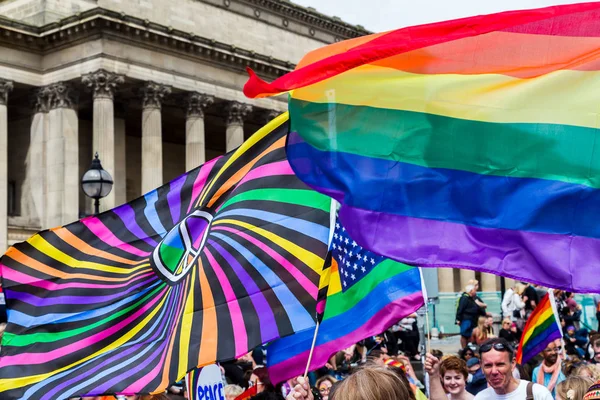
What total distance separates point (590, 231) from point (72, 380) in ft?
14.9

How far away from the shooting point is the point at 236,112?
158ft

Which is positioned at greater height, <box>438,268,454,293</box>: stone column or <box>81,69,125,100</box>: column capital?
<box>81,69,125,100</box>: column capital

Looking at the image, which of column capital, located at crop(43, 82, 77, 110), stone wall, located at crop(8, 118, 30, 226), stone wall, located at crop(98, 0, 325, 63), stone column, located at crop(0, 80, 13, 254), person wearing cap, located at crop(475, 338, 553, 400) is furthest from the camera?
stone wall, located at crop(98, 0, 325, 63)

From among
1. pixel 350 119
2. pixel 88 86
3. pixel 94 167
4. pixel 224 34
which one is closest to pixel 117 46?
pixel 88 86

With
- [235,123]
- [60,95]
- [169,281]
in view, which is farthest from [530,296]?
[235,123]

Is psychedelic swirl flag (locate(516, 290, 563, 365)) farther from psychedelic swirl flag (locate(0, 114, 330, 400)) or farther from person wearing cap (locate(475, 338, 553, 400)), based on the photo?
psychedelic swirl flag (locate(0, 114, 330, 400))

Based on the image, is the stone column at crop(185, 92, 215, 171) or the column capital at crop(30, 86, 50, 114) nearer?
the column capital at crop(30, 86, 50, 114)

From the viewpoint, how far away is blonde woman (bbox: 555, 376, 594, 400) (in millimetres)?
7043

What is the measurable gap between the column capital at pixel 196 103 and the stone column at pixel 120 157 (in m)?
3.15

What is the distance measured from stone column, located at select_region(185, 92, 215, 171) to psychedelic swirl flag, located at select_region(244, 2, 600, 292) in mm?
38916

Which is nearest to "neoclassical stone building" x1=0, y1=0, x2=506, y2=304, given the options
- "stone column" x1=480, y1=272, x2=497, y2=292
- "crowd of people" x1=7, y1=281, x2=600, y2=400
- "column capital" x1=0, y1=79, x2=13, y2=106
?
"column capital" x1=0, y1=79, x2=13, y2=106

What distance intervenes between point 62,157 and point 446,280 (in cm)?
2585

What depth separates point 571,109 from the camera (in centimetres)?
607

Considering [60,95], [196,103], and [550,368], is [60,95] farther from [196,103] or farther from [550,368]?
[550,368]
